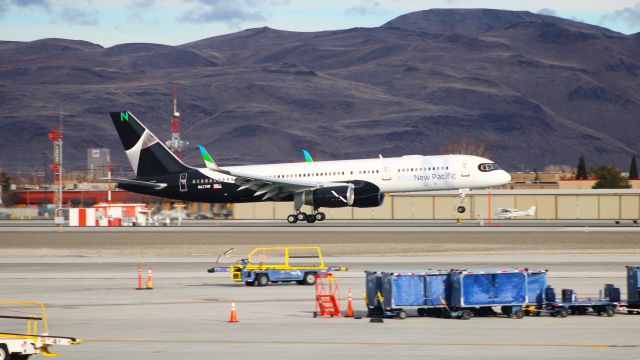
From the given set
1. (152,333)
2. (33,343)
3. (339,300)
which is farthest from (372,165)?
(33,343)

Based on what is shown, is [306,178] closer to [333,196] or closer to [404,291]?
[333,196]

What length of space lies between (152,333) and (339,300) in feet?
30.0

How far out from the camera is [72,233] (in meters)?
78.8

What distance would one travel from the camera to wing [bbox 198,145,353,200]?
267 ft

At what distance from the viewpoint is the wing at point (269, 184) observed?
81312 millimetres

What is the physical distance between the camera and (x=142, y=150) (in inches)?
3312

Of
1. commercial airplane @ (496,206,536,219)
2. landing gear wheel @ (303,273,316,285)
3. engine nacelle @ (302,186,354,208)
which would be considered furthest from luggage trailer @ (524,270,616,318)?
commercial airplane @ (496,206,536,219)

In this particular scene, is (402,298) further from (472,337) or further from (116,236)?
(116,236)

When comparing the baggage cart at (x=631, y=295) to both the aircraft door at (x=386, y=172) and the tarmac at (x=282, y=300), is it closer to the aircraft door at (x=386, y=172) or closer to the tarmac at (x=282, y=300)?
the tarmac at (x=282, y=300)

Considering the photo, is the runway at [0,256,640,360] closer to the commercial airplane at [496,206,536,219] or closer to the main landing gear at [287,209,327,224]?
the main landing gear at [287,209,327,224]

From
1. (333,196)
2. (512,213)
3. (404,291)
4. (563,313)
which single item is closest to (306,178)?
(333,196)

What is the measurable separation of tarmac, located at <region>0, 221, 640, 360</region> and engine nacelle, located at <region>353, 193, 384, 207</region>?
10391 millimetres

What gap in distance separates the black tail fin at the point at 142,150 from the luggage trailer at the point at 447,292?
55.1 meters

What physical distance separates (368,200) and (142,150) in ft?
61.1
